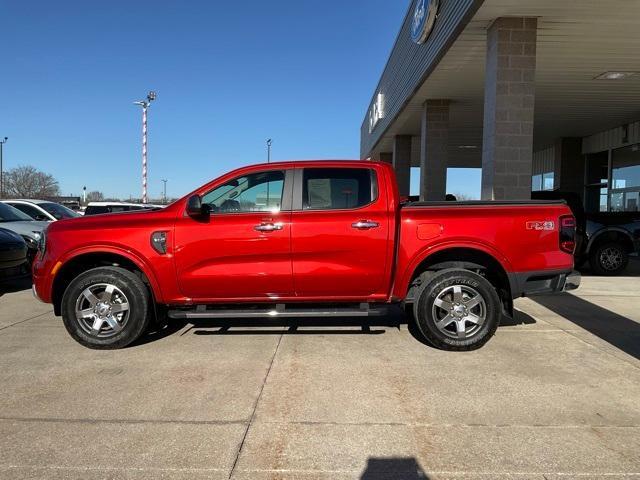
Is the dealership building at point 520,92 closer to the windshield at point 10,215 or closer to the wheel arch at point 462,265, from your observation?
the wheel arch at point 462,265

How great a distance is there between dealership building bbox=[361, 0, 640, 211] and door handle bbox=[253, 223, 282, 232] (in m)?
5.58

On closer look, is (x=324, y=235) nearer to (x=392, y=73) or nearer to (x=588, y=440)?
(x=588, y=440)

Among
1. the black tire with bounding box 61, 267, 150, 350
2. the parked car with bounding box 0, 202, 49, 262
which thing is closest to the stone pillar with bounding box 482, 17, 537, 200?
the black tire with bounding box 61, 267, 150, 350

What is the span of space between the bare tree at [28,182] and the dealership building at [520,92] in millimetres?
61896

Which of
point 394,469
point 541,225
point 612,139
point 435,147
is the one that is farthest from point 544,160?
point 394,469

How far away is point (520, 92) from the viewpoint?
370 inches

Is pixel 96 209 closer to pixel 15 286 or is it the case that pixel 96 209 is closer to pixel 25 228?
pixel 25 228

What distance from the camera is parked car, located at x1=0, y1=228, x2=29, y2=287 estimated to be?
8.23 metres

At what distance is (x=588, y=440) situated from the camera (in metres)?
3.44

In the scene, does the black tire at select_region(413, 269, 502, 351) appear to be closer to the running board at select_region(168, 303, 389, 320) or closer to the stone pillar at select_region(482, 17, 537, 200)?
the running board at select_region(168, 303, 389, 320)

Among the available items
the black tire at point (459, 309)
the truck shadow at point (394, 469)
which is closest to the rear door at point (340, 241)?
the black tire at point (459, 309)

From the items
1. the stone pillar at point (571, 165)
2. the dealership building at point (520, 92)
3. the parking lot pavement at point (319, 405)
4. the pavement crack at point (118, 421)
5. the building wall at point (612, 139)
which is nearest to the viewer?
the parking lot pavement at point (319, 405)

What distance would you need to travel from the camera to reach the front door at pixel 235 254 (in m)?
5.33

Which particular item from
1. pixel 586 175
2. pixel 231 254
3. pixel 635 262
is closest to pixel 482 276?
pixel 231 254
